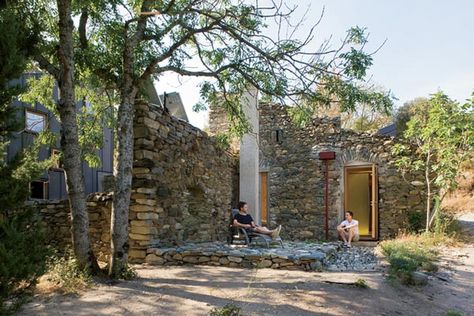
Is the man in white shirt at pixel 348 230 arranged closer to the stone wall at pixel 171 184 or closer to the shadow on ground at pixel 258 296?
the stone wall at pixel 171 184

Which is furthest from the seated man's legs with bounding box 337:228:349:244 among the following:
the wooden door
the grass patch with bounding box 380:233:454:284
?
the wooden door

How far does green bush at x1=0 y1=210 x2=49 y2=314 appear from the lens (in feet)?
9.36

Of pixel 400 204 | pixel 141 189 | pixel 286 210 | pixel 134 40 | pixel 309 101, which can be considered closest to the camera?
pixel 134 40

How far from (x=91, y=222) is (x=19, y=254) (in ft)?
13.9

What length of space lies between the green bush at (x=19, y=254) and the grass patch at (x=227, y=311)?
59.6 inches

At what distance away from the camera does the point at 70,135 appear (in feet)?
16.1

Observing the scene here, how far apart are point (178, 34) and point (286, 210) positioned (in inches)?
289

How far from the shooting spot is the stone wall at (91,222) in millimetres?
6879

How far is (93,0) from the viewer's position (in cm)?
508

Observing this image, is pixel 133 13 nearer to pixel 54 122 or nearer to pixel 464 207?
pixel 54 122

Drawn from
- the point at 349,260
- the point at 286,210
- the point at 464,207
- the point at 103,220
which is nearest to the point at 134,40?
the point at 103,220

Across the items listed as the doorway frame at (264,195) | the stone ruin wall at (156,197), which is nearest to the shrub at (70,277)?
the stone ruin wall at (156,197)

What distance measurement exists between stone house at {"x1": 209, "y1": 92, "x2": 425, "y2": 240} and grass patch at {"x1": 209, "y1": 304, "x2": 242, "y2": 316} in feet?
18.3

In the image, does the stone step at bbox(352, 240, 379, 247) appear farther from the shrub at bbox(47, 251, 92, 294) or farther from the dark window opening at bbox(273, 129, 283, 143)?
the shrub at bbox(47, 251, 92, 294)
